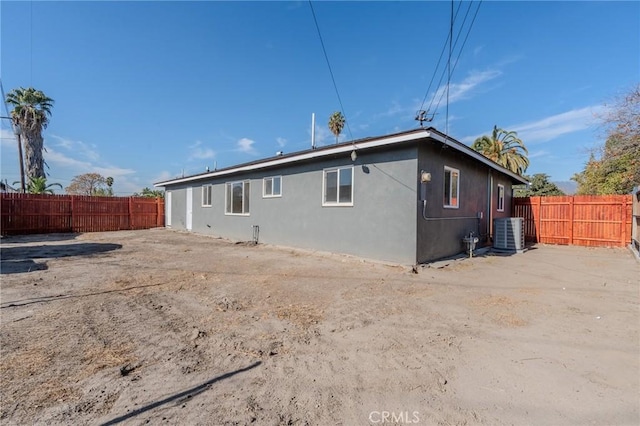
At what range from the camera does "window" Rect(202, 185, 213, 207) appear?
14306 millimetres

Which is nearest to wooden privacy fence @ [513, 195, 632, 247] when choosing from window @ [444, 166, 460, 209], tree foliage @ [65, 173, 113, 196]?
window @ [444, 166, 460, 209]

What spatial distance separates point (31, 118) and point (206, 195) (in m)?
17.0

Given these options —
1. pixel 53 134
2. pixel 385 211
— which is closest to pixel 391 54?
pixel 385 211

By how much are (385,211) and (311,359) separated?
16.2 ft

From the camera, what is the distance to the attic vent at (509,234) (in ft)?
31.8

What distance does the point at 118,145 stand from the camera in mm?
19969

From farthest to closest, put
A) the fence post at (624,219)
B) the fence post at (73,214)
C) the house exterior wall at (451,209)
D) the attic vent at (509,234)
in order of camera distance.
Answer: the fence post at (73,214), the fence post at (624,219), the attic vent at (509,234), the house exterior wall at (451,209)

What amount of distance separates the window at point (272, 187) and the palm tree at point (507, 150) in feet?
73.9

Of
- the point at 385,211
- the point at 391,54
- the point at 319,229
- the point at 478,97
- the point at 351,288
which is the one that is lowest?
the point at 351,288

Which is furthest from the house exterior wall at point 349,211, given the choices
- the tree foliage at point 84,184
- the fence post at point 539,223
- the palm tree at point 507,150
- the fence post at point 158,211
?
the tree foliage at point 84,184

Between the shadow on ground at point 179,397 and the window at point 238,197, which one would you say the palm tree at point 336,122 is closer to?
the window at point 238,197

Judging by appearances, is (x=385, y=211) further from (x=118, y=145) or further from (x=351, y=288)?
(x=118, y=145)

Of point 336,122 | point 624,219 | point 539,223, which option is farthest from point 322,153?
point 336,122

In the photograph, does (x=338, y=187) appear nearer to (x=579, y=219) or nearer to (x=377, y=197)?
(x=377, y=197)
